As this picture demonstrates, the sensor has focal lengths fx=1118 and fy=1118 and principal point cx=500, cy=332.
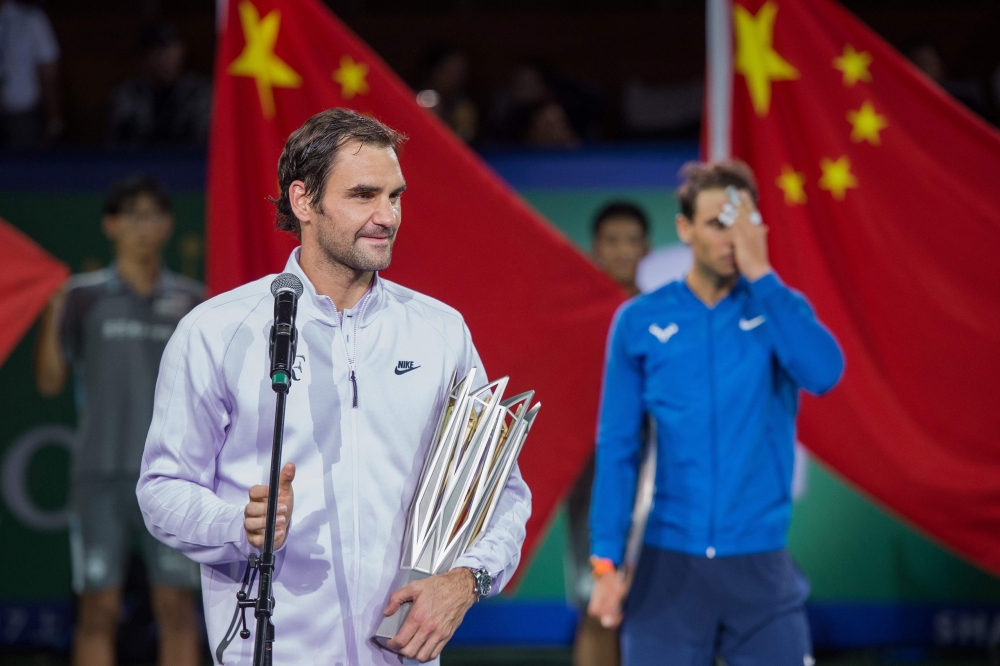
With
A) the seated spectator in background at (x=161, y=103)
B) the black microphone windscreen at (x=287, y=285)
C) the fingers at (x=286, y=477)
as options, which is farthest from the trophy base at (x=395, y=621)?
the seated spectator in background at (x=161, y=103)

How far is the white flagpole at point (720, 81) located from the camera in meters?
4.02

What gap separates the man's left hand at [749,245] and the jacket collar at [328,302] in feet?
4.03

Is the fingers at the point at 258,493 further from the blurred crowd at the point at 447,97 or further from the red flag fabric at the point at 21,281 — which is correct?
the blurred crowd at the point at 447,97

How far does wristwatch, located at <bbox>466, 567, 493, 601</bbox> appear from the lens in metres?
2.07

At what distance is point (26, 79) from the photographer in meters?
6.89

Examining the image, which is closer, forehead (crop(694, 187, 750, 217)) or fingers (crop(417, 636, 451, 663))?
fingers (crop(417, 636, 451, 663))

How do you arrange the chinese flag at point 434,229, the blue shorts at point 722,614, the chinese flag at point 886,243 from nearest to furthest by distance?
the blue shorts at point 722,614 < the chinese flag at point 434,229 < the chinese flag at point 886,243

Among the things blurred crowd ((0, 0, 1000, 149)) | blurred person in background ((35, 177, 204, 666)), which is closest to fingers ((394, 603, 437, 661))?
blurred person in background ((35, 177, 204, 666))

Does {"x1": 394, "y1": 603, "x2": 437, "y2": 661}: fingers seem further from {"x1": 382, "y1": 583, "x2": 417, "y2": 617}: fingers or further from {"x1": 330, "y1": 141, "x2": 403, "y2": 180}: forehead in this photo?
{"x1": 330, "y1": 141, "x2": 403, "y2": 180}: forehead

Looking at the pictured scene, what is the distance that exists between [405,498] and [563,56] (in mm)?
5855

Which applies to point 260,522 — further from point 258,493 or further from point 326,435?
point 326,435

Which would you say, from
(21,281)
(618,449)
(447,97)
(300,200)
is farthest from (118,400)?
(300,200)

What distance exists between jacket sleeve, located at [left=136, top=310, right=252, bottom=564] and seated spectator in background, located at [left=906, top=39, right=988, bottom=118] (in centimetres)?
518

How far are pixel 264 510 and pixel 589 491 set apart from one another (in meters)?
2.78
